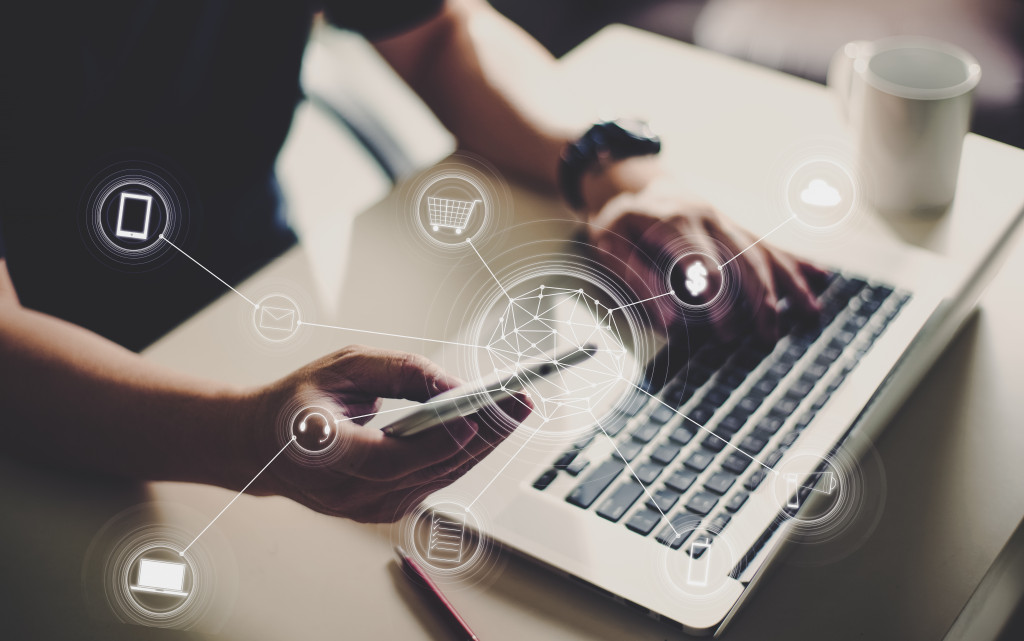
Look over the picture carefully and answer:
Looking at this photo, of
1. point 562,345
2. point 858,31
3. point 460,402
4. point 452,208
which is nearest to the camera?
point 460,402

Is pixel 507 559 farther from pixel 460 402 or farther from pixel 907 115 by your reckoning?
pixel 907 115

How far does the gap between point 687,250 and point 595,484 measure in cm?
20

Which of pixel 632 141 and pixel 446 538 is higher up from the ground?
pixel 632 141

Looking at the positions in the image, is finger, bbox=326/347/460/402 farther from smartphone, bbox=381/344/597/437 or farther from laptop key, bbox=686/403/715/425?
laptop key, bbox=686/403/715/425

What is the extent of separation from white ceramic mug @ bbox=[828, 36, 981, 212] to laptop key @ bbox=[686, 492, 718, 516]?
0.28m

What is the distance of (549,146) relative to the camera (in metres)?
0.61

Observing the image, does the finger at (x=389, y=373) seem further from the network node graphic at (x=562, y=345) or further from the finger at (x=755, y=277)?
the finger at (x=755, y=277)

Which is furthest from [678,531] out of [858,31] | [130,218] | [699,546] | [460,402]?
[858,31]

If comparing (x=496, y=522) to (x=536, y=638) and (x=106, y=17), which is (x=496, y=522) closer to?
(x=536, y=638)

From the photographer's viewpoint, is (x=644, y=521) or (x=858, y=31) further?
(x=858, y=31)

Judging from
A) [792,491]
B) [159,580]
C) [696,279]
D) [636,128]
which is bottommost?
[159,580]

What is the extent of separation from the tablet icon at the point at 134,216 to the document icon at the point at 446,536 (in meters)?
0.23

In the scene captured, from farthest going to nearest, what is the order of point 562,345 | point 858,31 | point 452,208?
point 858,31 < point 452,208 < point 562,345

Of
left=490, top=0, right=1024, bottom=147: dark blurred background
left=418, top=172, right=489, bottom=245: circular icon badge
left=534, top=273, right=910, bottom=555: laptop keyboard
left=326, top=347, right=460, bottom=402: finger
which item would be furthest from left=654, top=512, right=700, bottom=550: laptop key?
left=490, top=0, right=1024, bottom=147: dark blurred background
